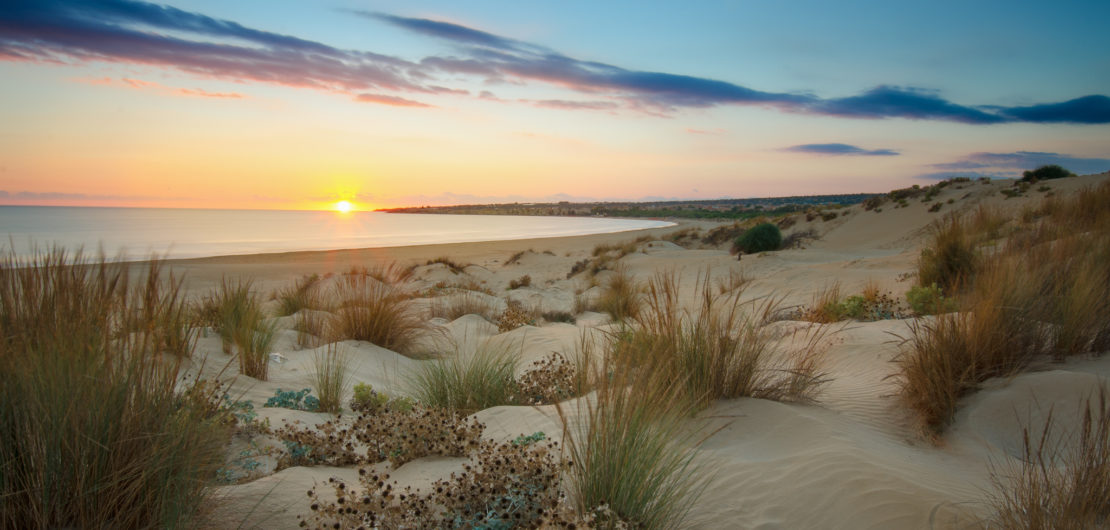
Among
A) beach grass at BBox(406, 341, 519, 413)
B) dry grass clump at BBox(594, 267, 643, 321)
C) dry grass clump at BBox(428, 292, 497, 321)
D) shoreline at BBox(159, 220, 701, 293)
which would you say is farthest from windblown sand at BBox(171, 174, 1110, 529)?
shoreline at BBox(159, 220, 701, 293)

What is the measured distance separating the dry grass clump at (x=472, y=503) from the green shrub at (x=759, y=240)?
20.6m

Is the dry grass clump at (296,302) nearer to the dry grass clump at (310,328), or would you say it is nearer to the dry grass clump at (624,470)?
the dry grass clump at (310,328)

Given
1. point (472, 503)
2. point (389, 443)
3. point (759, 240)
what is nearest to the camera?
point (472, 503)

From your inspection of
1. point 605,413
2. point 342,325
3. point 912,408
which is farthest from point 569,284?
point 605,413

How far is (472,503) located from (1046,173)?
34037 mm

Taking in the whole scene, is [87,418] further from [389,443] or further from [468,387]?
[468,387]

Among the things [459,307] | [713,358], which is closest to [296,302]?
[459,307]

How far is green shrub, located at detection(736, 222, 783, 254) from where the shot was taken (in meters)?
22.2

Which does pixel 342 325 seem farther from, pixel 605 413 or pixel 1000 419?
pixel 1000 419

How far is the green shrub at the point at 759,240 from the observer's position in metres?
22.2

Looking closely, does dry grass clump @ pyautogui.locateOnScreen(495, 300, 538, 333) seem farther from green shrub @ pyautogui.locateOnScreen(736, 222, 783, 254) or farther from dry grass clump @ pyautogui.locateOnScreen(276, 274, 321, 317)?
green shrub @ pyautogui.locateOnScreen(736, 222, 783, 254)

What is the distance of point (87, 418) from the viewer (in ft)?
6.75

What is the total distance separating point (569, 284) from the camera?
54.6ft

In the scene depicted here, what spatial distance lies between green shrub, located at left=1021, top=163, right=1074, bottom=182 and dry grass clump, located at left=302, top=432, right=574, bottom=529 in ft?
106
